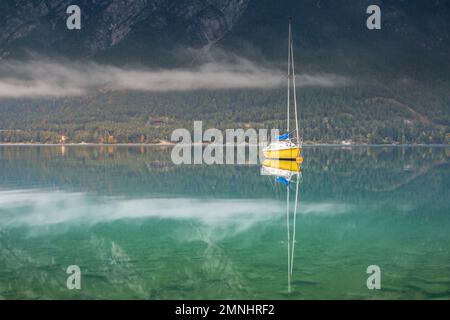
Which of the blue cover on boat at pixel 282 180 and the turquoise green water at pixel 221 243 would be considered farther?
the blue cover on boat at pixel 282 180

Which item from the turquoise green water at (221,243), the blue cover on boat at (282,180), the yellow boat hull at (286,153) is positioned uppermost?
the yellow boat hull at (286,153)

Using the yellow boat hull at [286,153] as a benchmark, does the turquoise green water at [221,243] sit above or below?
below

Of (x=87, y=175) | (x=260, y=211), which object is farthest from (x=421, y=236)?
(x=87, y=175)

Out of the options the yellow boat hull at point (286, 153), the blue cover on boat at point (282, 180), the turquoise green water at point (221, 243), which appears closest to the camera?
the turquoise green water at point (221, 243)

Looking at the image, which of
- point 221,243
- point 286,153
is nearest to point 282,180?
point 221,243

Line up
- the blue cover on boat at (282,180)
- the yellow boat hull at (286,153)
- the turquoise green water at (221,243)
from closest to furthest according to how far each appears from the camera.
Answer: the turquoise green water at (221,243)
the blue cover on boat at (282,180)
the yellow boat hull at (286,153)

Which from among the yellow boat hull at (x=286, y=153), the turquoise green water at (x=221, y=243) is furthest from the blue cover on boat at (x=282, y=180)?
the yellow boat hull at (x=286, y=153)

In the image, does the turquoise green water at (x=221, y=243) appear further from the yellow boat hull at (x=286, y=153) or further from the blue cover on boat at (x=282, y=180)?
the yellow boat hull at (x=286, y=153)

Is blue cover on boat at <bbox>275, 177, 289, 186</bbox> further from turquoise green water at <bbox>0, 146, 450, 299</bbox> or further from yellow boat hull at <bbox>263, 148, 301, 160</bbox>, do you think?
yellow boat hull at <bbox>263, 148, 301, 160</bbox>
